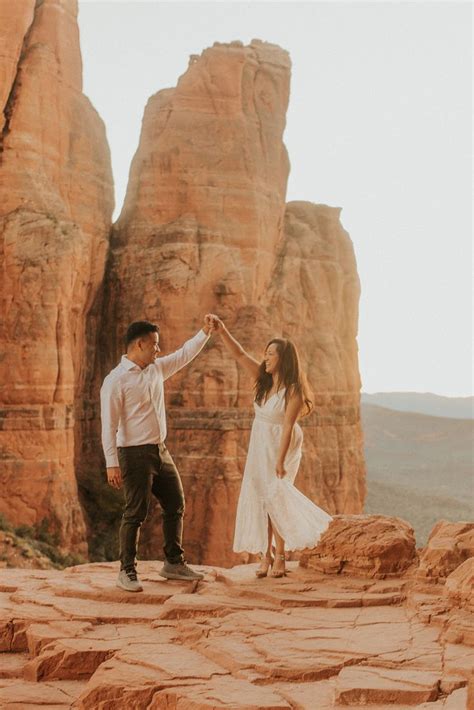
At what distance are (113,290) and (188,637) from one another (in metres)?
→ 23.6

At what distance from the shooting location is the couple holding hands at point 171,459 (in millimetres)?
8289

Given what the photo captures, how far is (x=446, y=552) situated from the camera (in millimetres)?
8234

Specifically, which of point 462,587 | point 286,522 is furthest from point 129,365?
point 462,587

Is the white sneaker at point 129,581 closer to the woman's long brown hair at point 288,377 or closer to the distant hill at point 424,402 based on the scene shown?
the woman's long brown hair at point 288,377

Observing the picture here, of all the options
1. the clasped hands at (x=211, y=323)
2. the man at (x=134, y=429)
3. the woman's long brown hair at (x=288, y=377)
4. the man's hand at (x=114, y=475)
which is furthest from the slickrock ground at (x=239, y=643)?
the clasped hands at (x=211, y=323)

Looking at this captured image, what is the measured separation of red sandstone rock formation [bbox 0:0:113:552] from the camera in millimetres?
23750

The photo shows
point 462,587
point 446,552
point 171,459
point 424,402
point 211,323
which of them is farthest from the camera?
point 424,402

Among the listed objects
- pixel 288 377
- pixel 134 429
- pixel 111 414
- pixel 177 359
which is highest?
pixel 177 359

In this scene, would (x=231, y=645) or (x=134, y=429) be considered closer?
(x=231, y=645)

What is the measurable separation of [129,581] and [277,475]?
5.23ft

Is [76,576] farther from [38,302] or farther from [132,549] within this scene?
[38,302]

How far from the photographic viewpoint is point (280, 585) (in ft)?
27.4

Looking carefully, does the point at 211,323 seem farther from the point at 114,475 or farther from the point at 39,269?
the point at 39,269

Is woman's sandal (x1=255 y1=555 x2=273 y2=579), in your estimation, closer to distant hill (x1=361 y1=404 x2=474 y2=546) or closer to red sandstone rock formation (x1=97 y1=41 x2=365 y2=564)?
red sandstone rock formation (x1=97 y1=41 x2=365 y2=564)
